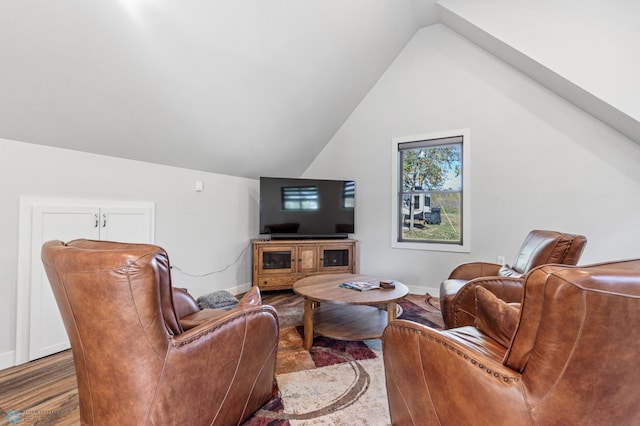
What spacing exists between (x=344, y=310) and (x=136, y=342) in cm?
208

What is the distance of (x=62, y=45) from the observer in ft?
5.55

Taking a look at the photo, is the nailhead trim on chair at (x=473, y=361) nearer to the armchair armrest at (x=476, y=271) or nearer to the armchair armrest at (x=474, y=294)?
the armchair armrest at (x=474, y=294)

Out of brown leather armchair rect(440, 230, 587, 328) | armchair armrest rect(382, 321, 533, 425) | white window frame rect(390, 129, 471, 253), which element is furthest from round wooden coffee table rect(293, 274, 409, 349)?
white window frame rect(390, 129, 471, 253)

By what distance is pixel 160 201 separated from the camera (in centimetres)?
294

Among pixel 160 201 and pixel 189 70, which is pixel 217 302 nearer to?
pixel 160 201

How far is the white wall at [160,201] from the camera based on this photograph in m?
1.97

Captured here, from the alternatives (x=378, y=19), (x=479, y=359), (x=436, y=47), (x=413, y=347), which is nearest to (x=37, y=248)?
(x=413, y=347)

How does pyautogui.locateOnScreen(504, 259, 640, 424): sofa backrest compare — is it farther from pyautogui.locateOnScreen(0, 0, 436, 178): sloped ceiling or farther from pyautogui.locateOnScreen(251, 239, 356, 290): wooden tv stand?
pyautogui.locateOnScreen(251, 239, 356, 290): wooden tv stand

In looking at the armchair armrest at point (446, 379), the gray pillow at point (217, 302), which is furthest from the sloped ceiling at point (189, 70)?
the armchair armrest at point (446, 379)

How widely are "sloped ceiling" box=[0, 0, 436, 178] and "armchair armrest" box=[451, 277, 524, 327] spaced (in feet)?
8.16

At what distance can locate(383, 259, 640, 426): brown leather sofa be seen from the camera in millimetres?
668

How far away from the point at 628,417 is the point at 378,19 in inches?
142

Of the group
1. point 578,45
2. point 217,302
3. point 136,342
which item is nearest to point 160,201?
point 217,302

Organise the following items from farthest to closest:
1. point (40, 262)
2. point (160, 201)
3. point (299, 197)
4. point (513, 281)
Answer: point (299, 197) → point (160, 201) → point (40, 262) → point (513, 281)
